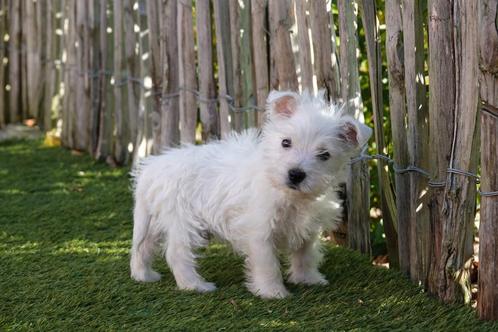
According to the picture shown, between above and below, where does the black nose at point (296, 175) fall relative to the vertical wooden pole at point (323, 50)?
below

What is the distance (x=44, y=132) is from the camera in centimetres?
1002

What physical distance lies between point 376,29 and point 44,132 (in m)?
6.15

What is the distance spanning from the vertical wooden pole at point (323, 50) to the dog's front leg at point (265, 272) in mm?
1102

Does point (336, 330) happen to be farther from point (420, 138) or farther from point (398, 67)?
point (398, 67)

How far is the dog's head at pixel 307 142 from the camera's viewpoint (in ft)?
14.2

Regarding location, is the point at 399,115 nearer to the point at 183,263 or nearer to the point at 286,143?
the point at 286,143

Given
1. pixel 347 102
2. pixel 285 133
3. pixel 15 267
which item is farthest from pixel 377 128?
pixel 15 267

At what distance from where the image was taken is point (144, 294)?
15.3ft

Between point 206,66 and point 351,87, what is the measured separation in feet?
5.20

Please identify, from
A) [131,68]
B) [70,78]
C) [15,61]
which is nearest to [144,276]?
[131,68]

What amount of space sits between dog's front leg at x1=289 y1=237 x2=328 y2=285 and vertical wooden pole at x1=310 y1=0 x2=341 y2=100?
93cm

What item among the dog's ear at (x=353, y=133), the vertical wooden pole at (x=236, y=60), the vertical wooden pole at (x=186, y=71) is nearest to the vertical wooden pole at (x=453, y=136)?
the dog's ear at (x=353, y=133)

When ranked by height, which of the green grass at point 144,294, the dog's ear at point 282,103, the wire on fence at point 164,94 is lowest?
the green grass at point 144,294

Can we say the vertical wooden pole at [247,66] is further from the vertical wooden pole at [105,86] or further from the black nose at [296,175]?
the vertical wooden pole at [105,86]
